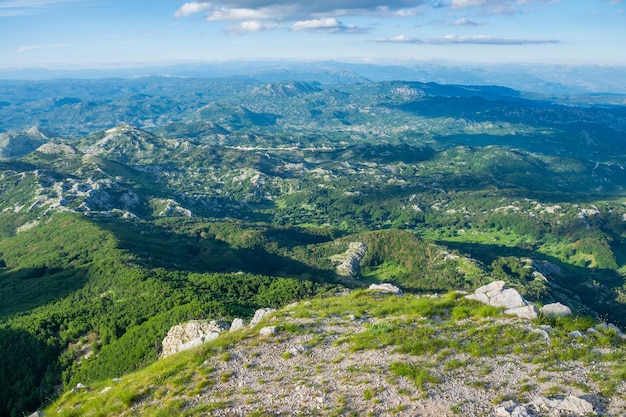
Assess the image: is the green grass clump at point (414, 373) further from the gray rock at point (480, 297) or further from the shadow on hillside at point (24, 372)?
the shadow on hillside at point (24, 372)

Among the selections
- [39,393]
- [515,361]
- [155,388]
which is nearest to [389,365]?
[515,361]

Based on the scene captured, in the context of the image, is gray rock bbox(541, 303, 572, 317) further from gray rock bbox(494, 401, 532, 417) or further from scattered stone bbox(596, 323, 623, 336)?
gray rock bbox(494, 401, 532, 417)

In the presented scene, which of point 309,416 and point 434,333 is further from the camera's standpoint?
point 434,333

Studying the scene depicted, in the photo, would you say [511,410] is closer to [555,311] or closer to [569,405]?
[569,405]

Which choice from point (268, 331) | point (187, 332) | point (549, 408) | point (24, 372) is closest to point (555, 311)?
point (549, 408)

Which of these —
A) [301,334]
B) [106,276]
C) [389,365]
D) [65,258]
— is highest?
[389,365]

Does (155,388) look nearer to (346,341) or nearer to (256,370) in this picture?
(256,370)
